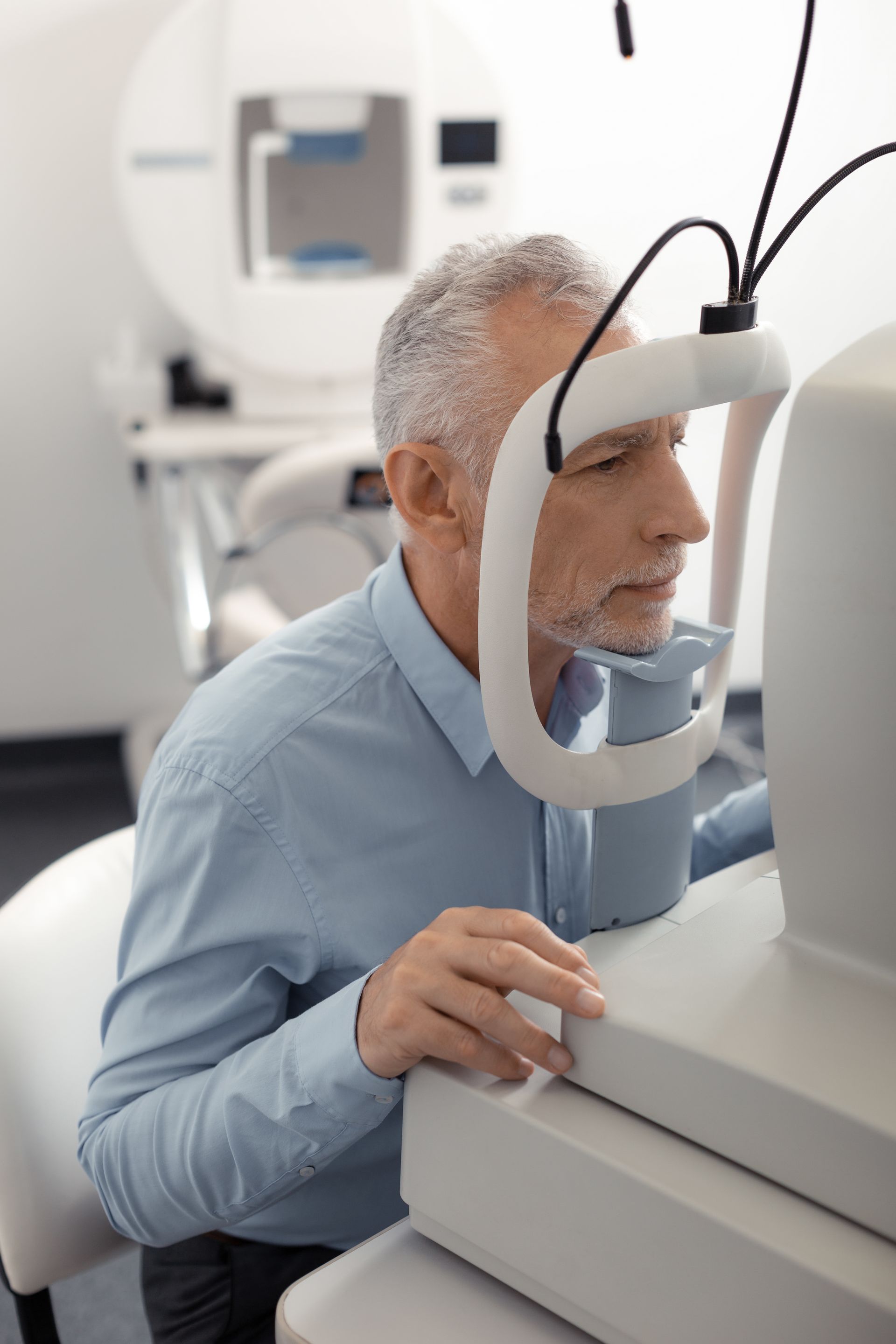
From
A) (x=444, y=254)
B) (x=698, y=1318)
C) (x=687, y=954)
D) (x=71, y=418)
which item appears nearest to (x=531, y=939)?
(x=687, y=954)

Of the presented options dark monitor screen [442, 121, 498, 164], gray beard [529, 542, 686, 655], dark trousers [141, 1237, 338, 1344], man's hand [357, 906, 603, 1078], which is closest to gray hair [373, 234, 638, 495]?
gray beard [529, 542, 686, 655]

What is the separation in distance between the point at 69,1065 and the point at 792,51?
97.8 inches

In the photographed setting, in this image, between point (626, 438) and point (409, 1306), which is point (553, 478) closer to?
point (626, 438)

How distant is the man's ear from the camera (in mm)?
841

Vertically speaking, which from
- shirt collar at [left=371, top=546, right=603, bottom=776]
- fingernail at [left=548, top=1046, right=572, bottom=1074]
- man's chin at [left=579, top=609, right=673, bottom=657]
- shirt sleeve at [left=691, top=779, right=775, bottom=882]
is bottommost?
shirt sleeve at [left=691, top=779, right=775, bottom=882]

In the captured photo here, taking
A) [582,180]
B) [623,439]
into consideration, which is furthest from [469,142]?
[623,439]

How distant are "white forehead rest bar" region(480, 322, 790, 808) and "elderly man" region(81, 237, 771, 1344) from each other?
0.07m

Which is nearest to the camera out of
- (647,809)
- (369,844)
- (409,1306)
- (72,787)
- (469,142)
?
(409,1306)

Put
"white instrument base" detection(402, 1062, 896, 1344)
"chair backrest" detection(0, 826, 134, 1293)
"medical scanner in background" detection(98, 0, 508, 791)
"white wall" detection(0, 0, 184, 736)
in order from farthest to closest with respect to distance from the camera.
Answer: "white wall" detection(0, 0, 184, 736)
"medical scanner in background" detection(98, 0, 508, 791)
"chair backrest" detection(0, 826, 134, 1293)
"white instrument base" detection(402, 1062, 896, 1344)

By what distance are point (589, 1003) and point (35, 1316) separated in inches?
23.2

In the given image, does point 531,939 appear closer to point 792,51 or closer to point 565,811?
point 565,811

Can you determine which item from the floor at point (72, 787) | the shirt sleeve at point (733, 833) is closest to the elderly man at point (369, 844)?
the shirt sleeve at point (733, 833)

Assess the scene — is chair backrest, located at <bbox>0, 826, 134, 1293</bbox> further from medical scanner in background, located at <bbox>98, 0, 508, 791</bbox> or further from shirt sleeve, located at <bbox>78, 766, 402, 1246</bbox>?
medical scanner in background, located at <bbox>98, 0, 508, 791</bbox>

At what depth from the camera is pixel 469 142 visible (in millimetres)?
2084
